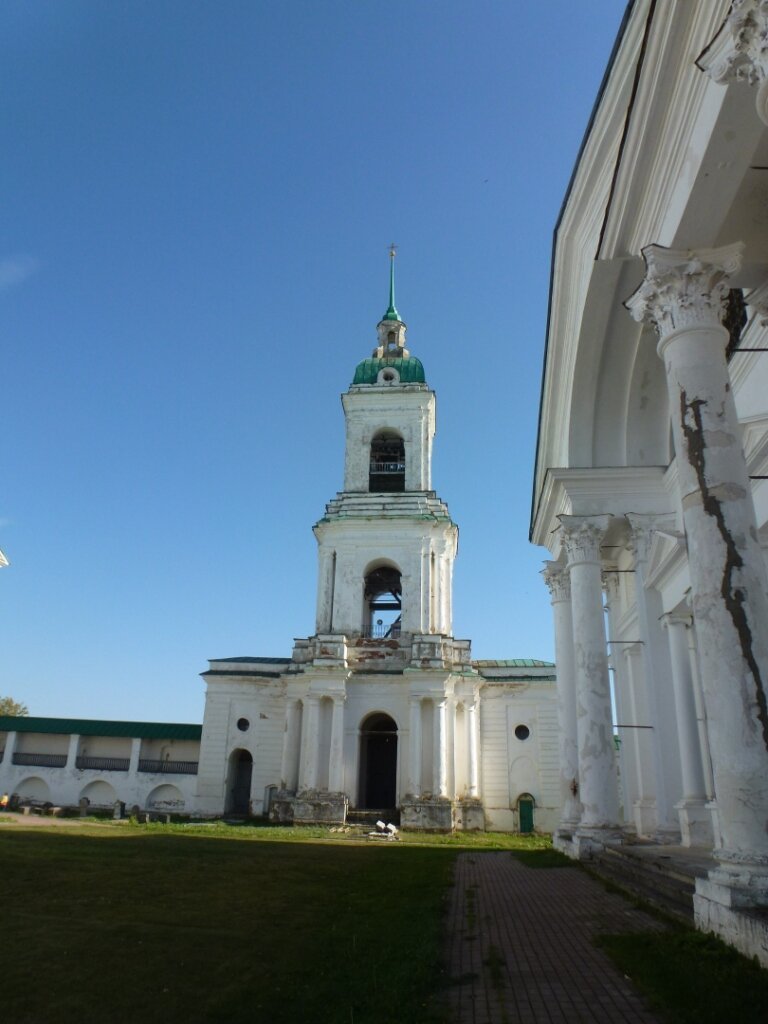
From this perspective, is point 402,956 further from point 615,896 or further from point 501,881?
point 501,881

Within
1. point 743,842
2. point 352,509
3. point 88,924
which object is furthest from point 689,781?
point 352,509

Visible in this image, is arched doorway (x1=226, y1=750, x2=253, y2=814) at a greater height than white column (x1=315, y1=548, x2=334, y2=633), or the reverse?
white column (x1=315, y1=548, x2=334, y2=633)

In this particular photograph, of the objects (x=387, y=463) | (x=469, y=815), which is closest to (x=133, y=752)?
(x=469, y=815)

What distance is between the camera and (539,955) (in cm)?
621

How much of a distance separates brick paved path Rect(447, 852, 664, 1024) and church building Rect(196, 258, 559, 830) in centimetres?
2071

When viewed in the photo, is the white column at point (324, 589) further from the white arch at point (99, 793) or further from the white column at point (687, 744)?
the white column at point (687, 744)

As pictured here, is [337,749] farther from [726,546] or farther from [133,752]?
[726,546]

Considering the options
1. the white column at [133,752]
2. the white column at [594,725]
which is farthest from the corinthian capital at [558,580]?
the white column at [133,752]

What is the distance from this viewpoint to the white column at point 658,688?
43.8 feet

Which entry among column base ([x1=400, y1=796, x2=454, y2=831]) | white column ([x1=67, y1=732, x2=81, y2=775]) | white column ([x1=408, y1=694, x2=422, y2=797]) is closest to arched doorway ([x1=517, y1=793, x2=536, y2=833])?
column base ([x1=400, y1=796, x2=454, y2=831])

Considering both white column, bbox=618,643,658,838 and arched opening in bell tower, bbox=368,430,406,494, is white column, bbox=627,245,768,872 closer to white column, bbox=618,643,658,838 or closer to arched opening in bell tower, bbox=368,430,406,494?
white column, bbox=618,643,658,838

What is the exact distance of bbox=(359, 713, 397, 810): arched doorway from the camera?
3291 centimetres

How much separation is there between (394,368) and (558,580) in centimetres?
2535

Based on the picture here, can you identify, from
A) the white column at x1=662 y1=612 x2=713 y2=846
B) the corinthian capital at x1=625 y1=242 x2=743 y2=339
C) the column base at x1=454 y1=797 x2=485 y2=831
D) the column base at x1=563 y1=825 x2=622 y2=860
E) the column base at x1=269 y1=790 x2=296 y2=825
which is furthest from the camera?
the column base at x1=454 y1=797 x2=485 y2=831
